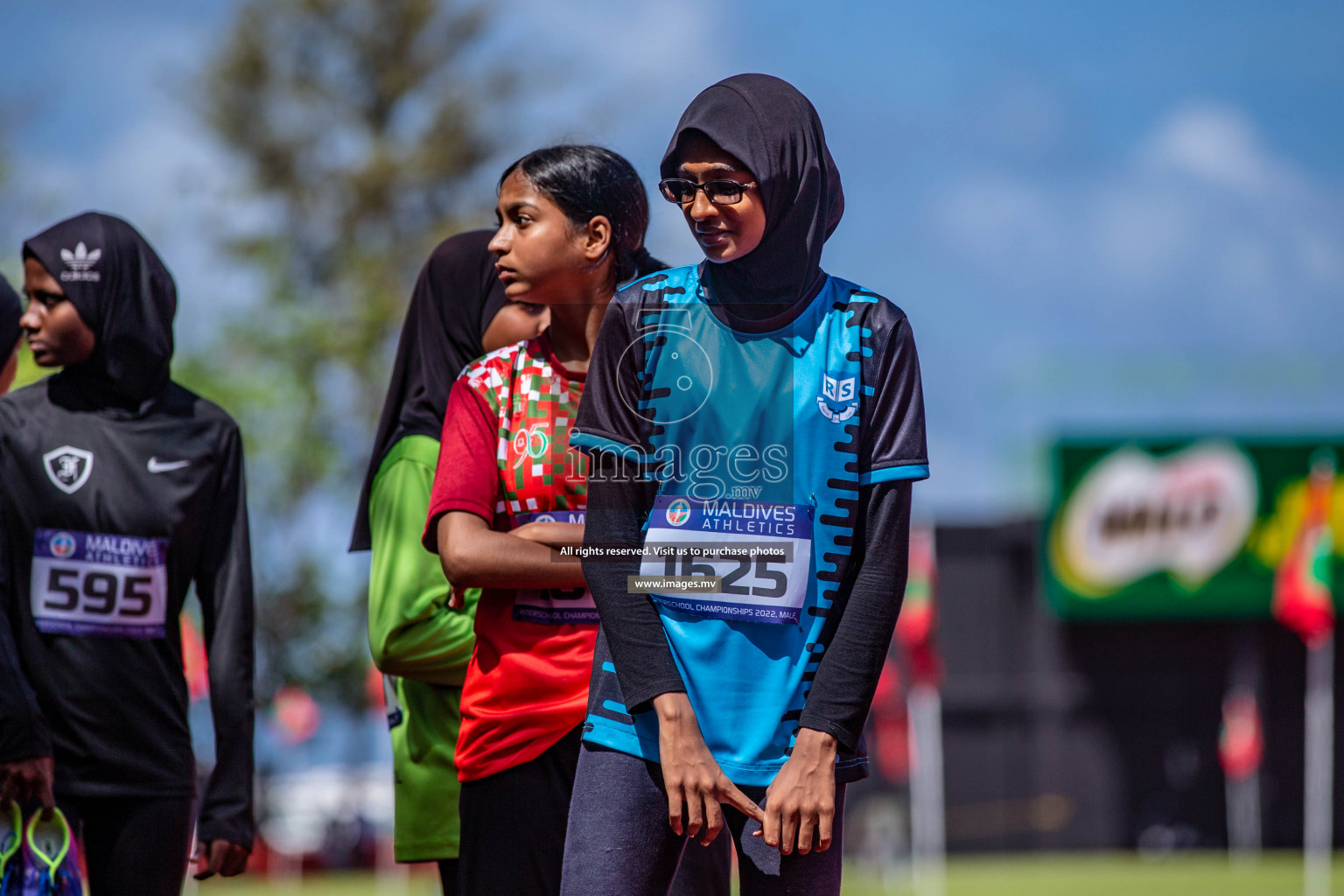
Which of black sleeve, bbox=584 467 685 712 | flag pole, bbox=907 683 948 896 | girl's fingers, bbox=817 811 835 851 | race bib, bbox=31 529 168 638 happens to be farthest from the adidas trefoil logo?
flag pole, bbox=907 683 948 896

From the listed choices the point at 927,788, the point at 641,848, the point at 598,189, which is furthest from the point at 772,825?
the point at 927,788

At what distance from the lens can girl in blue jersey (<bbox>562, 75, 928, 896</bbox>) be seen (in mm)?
2369

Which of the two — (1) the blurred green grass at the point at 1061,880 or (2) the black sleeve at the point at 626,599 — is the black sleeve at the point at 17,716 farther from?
(1) the blurred green grass at the point at 1061,880

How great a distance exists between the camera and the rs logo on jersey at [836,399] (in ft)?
8.05

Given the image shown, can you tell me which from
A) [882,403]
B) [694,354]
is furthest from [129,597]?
[882,403]

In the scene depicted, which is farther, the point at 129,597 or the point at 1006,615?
the point at 1006,615

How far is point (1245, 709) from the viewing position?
23281 millimetres

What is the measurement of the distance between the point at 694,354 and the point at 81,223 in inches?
67.2

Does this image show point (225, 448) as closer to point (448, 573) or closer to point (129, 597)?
point (129, 597)

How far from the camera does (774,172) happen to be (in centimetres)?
245

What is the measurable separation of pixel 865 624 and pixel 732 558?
0.21 m

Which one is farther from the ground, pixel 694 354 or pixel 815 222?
pixel 815 222

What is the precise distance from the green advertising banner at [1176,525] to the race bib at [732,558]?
70.1 ft

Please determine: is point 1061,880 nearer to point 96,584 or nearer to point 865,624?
point 96,584
